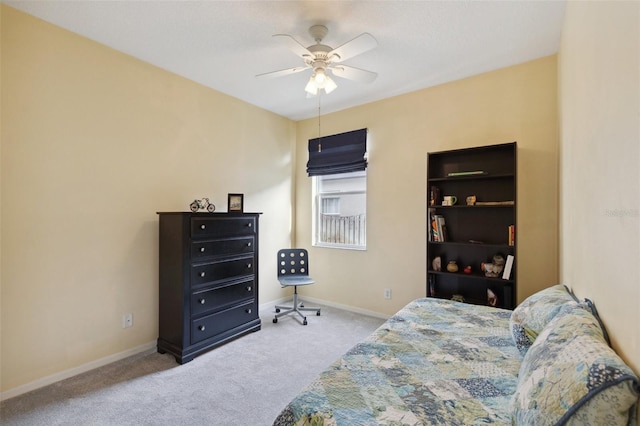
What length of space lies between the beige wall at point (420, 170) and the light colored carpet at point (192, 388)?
101 cm

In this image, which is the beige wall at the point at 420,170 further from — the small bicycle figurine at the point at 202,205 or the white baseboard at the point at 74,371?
the white baseboard at the point at 74,371

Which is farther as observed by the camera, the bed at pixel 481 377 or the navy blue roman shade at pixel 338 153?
the navy blue roman shade at pixel 338 153

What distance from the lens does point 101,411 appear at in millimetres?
1920

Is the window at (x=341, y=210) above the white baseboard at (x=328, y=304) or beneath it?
above

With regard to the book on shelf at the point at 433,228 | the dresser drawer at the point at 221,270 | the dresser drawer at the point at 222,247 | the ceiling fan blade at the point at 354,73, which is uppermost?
the ceiling fan blade at the point at 354,73

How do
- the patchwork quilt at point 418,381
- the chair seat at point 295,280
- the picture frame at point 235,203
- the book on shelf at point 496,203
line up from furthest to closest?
the chair seat at point 295,280 < the picture frame at point 235,203 < the book on shelf at point 496,203 < the patchwork quilt at point 418,381

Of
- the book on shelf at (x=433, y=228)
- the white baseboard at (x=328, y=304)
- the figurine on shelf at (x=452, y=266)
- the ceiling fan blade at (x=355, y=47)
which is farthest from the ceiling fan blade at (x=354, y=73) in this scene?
the white baseboard at (x=328, y=304)

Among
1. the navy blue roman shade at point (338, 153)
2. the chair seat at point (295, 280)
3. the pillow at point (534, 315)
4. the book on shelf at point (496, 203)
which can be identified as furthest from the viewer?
the navy blue roman shade at point (338, 153)

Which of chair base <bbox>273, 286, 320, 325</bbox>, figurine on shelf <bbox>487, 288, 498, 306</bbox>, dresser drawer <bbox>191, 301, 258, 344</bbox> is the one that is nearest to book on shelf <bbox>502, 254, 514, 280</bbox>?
figurine on shelf <bbox>487, 288, 498, 306</bbox>

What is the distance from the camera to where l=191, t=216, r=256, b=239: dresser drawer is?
270 cm

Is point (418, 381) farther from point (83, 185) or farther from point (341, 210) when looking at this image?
point (341, 210)

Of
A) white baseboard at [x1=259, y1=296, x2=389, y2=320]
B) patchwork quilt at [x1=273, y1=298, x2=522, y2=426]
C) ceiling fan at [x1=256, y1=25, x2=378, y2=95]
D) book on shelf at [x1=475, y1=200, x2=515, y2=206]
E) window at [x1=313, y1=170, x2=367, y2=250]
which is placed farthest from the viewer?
window at [x1=313, y1=170, x2=367, y2=250]

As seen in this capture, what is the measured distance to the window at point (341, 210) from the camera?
3.94 metres

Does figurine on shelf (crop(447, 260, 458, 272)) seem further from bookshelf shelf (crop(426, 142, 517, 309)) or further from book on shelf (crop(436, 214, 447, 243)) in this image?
book on shelf (crop(436, 214, 447, 243))
